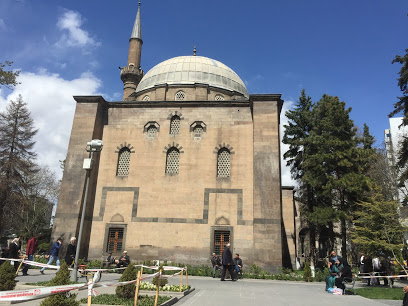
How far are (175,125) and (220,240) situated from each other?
7.67 m

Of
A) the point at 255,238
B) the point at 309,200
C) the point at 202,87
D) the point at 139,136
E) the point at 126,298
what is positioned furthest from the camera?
the point at 202,87

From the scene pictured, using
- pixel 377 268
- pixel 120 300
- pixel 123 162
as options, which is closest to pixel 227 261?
pixel 120 300

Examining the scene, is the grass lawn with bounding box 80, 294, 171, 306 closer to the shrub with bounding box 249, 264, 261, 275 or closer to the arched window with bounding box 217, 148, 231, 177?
the shrub with bounding box 249, 264, 261, 275

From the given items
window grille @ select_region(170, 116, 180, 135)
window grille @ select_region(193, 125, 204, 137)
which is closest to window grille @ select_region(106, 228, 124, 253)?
window grille @ select_region(170, 116, 180, 135)

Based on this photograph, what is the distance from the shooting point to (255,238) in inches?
640

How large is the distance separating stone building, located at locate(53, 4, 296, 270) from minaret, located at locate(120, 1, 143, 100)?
1138cm

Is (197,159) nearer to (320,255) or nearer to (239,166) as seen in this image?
(239,166)

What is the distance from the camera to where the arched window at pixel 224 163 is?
1853 centimetres

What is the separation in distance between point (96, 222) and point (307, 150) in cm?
1415

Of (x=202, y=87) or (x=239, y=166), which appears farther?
(x=202, y=87)

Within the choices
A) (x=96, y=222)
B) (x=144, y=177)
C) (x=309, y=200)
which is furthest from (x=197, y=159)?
(x=309, y=200)

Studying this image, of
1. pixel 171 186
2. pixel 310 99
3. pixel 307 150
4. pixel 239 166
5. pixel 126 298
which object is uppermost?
pixel 310 99

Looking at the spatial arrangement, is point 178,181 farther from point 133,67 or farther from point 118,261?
point 133,67

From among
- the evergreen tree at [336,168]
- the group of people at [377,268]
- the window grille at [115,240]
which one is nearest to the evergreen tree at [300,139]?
the evergreen tree at [336,168]
